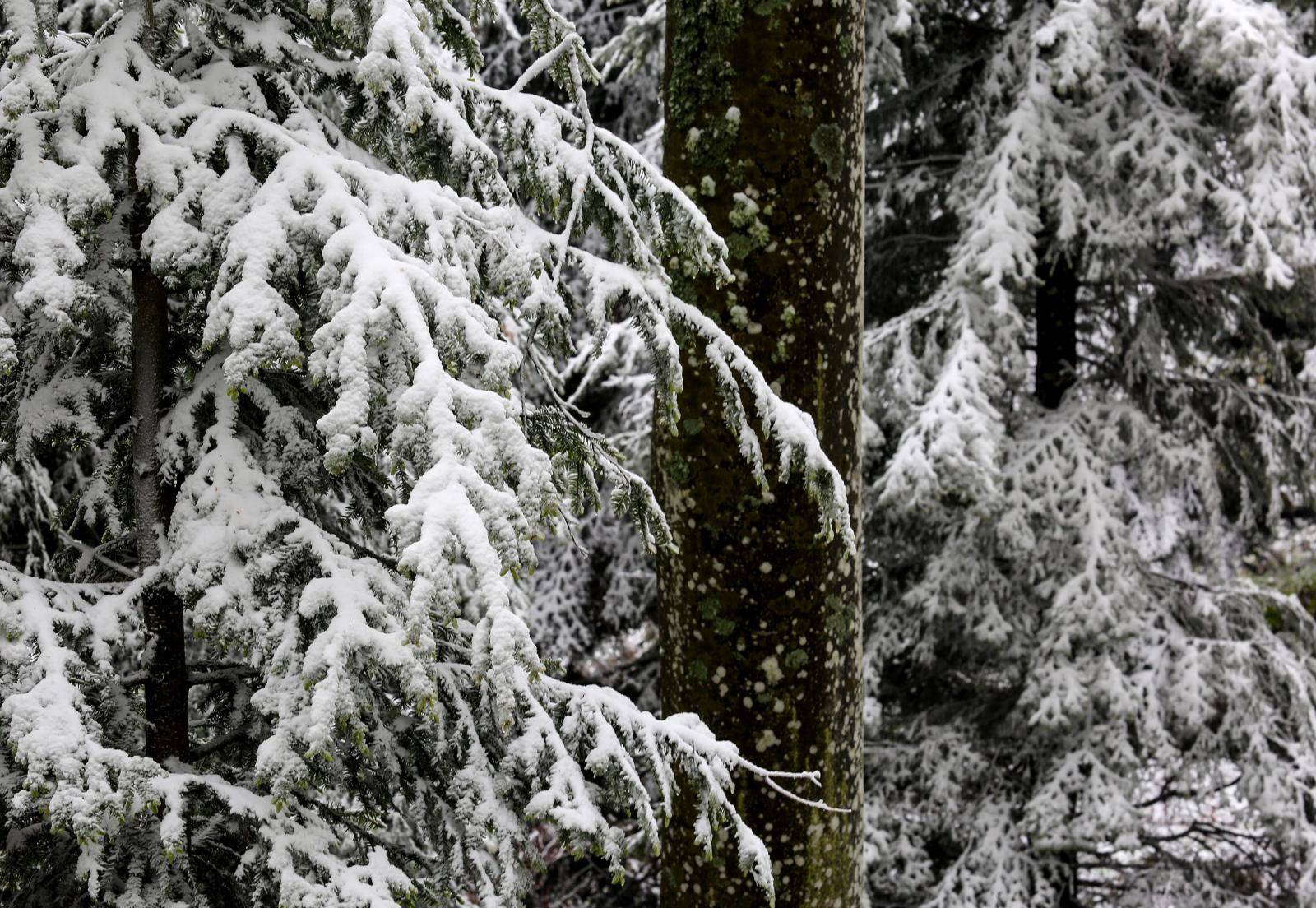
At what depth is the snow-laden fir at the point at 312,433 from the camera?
5.78 ft

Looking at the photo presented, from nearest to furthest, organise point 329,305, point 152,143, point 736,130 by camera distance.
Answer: point 329,305
point 152,143
point 736,130

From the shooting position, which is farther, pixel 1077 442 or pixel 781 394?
pixel 1077 442

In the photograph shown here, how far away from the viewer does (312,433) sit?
233 cm

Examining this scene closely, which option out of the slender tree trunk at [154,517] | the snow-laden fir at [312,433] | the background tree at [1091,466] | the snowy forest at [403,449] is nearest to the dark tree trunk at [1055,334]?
the background tree at [1091,466]

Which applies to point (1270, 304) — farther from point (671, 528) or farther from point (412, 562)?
point (412, 562)

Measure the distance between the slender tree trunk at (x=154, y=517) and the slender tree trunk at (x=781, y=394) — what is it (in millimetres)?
1217

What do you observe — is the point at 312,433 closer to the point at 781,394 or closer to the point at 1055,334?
the point at 781,394

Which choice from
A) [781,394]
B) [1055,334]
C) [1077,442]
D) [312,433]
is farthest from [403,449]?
[1055,334]

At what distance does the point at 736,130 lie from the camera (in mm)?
2578

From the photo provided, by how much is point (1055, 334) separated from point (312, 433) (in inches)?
241

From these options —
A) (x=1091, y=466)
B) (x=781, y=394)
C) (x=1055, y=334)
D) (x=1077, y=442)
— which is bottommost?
(x=781, y=394)

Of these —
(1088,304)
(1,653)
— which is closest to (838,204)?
(1,653)

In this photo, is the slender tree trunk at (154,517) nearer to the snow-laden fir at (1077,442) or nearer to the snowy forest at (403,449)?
the snowy forest at (403,449)

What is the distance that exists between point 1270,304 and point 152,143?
23.4 ft
